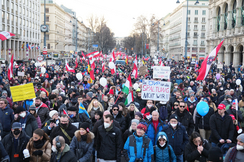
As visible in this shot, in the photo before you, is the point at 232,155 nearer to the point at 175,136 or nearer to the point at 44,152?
the point at 175,136

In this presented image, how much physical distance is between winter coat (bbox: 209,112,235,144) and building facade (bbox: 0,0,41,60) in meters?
37.4

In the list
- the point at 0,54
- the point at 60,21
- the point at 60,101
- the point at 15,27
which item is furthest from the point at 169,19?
the point at 60,101

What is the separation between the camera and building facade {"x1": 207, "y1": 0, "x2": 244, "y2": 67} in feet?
129

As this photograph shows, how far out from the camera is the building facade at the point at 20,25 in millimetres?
48312

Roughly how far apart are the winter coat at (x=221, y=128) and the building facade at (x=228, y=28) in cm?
3444

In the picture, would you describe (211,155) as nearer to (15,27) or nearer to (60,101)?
(60,101)

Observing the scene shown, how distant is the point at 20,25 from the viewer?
5822 cm

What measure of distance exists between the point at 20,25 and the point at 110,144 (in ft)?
190

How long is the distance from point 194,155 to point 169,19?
113103 millimetres

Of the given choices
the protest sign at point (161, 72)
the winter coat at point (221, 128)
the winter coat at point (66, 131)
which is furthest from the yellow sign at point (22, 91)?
the protest sign at point (161, 72)

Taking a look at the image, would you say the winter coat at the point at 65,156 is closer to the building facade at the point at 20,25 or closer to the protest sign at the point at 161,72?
the protest sign at the point at 161,72

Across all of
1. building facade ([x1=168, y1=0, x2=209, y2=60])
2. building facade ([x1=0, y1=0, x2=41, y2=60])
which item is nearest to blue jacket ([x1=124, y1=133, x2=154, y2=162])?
building facade ([x1=0, y1=0, x2=41, y2=60])

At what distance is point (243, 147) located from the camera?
4773 millimetres

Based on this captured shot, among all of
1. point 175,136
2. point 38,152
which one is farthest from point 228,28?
point 38,152
